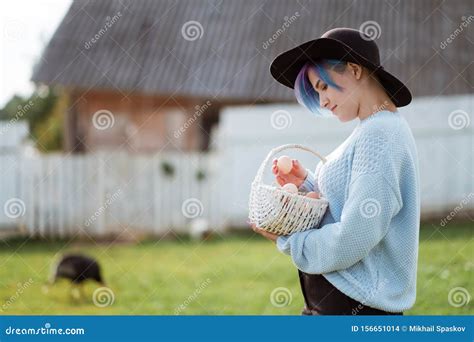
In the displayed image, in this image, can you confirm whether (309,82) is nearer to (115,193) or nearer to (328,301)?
(328,301)

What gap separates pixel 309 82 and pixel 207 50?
16.1 feet

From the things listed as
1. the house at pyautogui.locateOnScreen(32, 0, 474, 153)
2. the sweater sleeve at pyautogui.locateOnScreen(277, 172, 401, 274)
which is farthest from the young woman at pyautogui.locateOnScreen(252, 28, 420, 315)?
the house at pyautogui.locateOnScreen(32, 0, 474, 153)

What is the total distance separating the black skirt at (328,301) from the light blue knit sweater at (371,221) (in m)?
0.03

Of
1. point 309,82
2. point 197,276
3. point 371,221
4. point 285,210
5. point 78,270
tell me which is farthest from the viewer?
point 197,276

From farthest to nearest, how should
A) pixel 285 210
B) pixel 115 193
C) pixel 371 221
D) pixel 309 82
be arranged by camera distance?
pixel 115 193
pixel 309 82
pixel 285 210
pixel 371 221

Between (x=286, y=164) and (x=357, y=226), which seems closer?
(x=357, y=226)

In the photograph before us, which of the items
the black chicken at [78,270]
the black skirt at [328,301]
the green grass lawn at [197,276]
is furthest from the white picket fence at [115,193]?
the black skirt at [328,301]

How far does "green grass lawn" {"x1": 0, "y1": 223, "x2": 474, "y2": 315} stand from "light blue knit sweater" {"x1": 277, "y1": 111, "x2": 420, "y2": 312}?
1597mm

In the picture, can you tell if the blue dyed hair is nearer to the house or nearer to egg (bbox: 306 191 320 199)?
egg (bbox: 306 191 320 199)

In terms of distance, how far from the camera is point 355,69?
187cm

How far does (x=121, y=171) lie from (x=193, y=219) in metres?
0.80

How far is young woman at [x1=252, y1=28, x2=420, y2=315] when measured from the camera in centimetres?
175

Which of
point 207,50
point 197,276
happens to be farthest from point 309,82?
point 207,50
